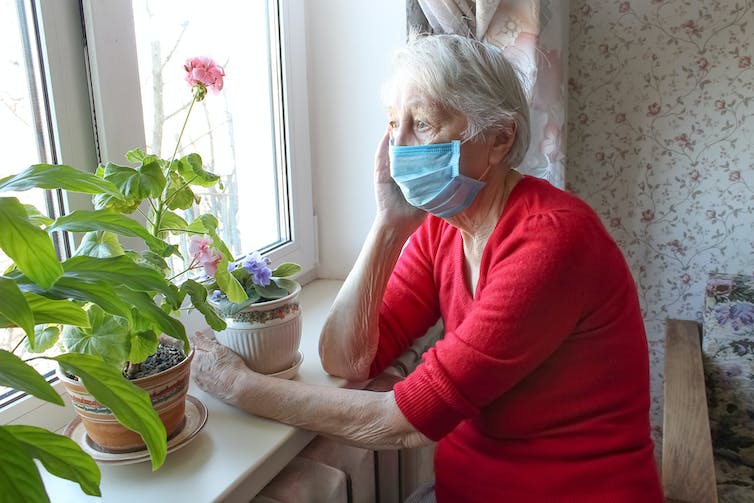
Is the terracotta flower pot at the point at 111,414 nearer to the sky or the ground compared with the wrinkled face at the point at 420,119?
nearer to the ground

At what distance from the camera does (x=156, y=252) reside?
2.53ft

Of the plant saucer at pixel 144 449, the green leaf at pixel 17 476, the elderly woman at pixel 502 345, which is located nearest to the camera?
the green leaf at pixel 17 476

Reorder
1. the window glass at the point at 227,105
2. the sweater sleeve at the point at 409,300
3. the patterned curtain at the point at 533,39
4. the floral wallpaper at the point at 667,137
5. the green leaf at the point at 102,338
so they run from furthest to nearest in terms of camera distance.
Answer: the floral wallpaper at the point at 667,137 < the patterned curtain at the point at 533,39 < the sweater sleeve at the point at 409,300 < the window glass at the point at 227,105 < the green leaf at the point at 102,338

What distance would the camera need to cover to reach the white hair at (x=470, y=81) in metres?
0.96

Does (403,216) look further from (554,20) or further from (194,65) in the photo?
(554,20)

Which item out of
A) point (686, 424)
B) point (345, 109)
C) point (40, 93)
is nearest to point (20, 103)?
point (40, 93)

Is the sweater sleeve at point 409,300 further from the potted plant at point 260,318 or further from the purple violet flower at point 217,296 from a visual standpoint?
the purple violet flower at point 217,296

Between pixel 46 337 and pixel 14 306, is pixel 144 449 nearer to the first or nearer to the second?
pixel 46 337

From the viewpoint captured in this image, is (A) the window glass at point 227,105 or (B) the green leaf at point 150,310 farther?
(A) the window glass at point 227,105

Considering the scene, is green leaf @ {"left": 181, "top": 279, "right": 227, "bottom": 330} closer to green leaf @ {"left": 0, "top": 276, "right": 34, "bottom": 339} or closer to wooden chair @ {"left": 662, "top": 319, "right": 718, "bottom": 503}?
green leaf @ {"left": 0, "top": 276, "right": 34, "bottom": 339}

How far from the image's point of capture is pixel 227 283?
0.86 m

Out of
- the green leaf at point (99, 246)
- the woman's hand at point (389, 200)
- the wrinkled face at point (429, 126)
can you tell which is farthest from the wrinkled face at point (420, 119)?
the green leaf at point (99, 246)

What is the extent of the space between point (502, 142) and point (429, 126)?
5.1 inches

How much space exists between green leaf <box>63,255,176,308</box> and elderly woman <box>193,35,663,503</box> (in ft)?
1.45
